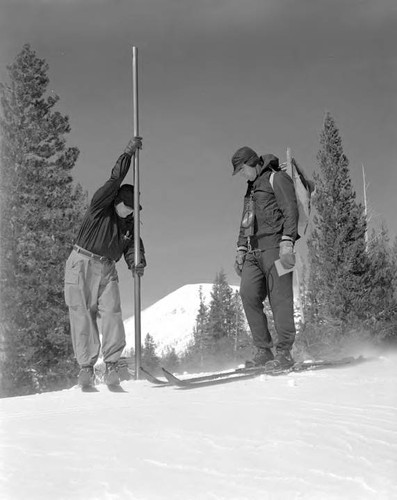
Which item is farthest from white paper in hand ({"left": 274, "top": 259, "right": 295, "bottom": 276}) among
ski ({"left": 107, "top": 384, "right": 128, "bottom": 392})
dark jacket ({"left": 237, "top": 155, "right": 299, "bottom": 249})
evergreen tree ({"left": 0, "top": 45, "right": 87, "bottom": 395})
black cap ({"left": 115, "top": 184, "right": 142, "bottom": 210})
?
evergreen tree ({"left": 0, "top": 45, "right": 87, "bottom": 395})

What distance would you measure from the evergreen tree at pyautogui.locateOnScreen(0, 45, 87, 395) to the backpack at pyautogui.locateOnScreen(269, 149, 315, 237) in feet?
37.9

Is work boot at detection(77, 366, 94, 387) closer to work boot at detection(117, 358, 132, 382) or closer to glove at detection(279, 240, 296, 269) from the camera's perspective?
work boot at detection(117, 358, 132, 382)

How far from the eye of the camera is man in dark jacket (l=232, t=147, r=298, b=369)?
4793mm

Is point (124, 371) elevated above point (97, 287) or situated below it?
below

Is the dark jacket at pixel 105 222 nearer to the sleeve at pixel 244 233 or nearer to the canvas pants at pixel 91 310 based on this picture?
the canvas pants at pixel 91 310

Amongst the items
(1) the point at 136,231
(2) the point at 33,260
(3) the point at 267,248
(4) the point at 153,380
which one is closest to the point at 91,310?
(4) the point at 153,380

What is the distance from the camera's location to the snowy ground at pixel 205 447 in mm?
1922

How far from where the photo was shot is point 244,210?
502 cm

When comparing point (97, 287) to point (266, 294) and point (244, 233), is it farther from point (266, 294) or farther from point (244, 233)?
point (266, 294)

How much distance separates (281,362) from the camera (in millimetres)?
4844

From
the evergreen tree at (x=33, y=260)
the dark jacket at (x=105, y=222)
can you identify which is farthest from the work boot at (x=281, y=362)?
the evergreen tree at (x=33, y=260)

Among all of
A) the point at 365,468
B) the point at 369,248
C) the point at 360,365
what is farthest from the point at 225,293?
the point at 365,468

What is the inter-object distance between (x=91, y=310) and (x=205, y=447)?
232cm

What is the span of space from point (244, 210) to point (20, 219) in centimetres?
1253
